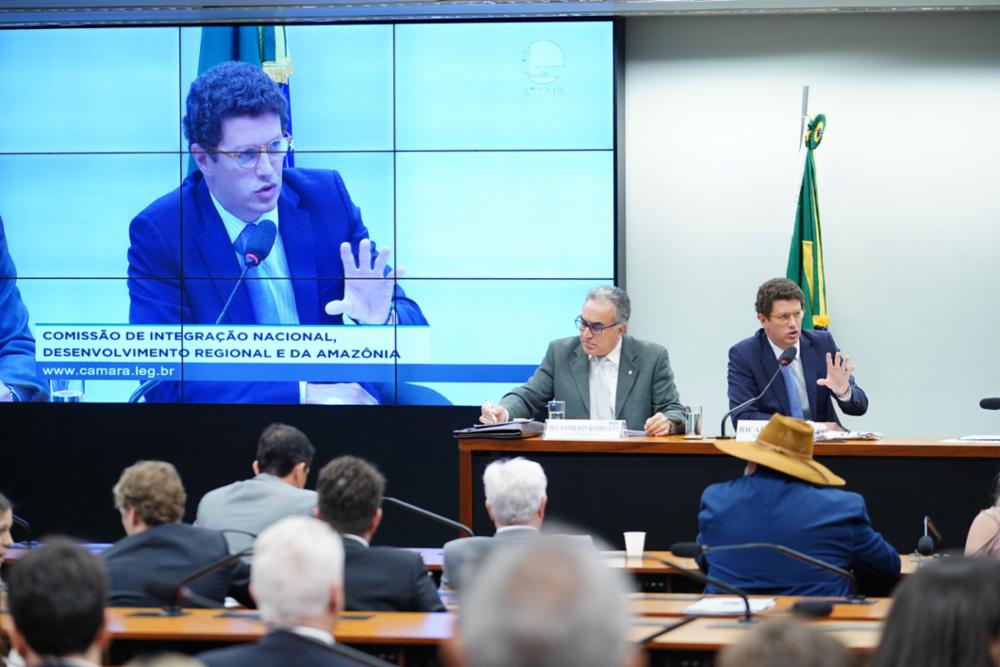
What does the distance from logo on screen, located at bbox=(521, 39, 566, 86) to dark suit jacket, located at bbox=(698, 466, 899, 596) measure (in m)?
4.12

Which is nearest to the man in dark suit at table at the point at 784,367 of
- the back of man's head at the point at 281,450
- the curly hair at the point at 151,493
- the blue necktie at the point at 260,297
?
the back of man's head at the point at 281,450

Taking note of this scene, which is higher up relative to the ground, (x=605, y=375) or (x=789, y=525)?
(x=605, y=375)

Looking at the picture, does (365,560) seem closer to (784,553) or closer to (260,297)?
(784,553)

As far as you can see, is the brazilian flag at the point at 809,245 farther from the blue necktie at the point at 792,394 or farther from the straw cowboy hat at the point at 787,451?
the straw cowboy hat at the point at 787,451

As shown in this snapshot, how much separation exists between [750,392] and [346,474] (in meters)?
2.64

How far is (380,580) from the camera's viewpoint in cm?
351

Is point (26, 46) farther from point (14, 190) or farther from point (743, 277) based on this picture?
point (743, 277)

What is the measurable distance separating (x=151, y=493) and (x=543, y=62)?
4.52 metres

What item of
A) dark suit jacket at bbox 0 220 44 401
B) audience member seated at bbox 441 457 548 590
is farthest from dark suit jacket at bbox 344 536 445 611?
dark suit jacket at bbox 0 220 44 401

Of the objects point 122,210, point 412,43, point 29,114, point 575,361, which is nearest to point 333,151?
point 412,43

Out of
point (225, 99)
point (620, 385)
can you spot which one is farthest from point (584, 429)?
point (225, 99)

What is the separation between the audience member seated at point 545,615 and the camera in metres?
1.11

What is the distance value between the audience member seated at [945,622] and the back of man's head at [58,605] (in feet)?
4.26

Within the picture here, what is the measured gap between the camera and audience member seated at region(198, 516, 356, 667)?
2.42 meters
